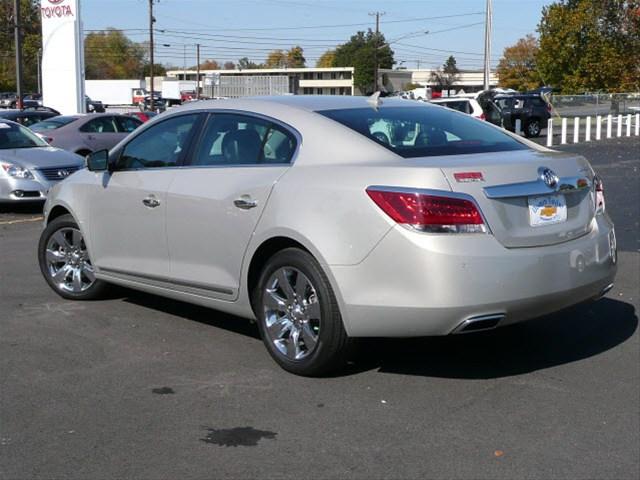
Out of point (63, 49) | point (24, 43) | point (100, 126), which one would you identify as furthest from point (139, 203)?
point (24, 43)

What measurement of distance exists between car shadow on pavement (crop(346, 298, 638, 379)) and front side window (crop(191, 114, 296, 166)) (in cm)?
131

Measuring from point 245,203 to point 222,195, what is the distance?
231 millimetres

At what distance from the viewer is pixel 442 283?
4.52m

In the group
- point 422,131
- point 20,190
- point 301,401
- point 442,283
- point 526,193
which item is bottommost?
point 301,401

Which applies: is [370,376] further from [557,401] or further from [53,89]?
[53,89]

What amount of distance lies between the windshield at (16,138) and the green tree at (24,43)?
39890mm

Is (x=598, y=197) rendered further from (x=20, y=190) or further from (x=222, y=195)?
(x=20, y=190)

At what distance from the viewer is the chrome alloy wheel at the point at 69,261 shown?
22.8ft

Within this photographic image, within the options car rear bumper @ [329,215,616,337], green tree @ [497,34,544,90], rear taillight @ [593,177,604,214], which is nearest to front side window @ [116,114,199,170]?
car rear bumper @ [329,215,616,337]

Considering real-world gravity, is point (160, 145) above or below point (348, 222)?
above

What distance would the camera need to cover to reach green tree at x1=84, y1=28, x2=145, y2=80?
462 ft

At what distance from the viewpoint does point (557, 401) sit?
4.80 metres

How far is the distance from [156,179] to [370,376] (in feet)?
6.74

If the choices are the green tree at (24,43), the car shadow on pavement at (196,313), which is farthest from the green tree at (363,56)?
the car shadow on pavement at (196,313)
